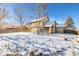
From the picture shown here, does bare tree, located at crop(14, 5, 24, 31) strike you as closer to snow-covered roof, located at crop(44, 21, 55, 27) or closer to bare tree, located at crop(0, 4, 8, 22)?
bare tree, located at crop(0, 4, 8, 22)

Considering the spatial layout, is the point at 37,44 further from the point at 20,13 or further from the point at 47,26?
the point at 20,13

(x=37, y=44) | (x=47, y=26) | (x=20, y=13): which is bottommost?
(x=37, y=44)

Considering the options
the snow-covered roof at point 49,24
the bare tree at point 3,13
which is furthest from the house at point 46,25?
the bare tree at point 3,13

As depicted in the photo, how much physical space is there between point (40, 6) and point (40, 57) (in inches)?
15.6

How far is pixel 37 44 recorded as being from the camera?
113 cm

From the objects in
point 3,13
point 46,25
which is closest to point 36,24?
point 46,25

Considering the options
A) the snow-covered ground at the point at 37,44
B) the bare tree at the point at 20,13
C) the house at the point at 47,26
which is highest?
the bare tree at the point at 20,13

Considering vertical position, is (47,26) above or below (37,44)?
above

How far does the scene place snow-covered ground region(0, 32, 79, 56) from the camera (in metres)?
1.12

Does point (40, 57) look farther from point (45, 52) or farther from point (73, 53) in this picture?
point (73, 53)

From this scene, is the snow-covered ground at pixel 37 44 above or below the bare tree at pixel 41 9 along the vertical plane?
below

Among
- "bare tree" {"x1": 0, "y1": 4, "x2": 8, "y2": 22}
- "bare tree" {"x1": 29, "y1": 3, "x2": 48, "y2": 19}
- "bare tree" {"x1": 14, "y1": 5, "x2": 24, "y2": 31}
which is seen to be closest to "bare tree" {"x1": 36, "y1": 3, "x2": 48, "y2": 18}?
"bare tree" {"x1": 29, "y1": 3, "x2": 48, "y2": 19}

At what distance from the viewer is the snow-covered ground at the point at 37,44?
1.12 metres

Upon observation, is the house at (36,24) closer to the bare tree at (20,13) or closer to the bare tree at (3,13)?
the bare tree at (20,13)
